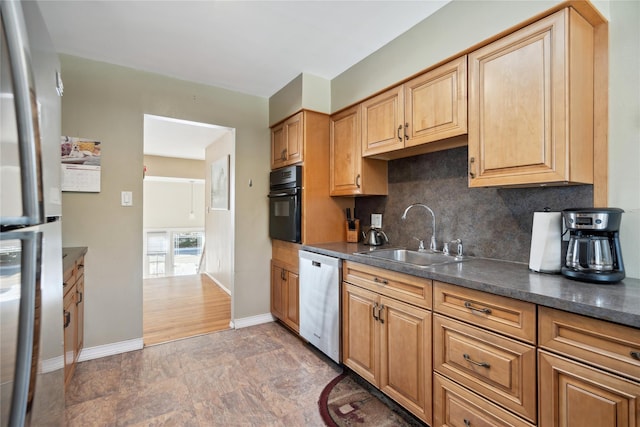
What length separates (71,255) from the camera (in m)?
2.05

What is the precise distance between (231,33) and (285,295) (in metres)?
2.26

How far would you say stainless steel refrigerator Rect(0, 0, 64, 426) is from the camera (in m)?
0.56

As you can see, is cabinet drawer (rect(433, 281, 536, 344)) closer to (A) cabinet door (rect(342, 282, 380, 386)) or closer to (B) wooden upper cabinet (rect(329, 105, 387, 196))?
(A) cabinet door (rect(342, 282, 380, 386))

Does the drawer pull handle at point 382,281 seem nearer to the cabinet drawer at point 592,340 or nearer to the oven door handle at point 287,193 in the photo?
the cabinet drawer at point 592,340

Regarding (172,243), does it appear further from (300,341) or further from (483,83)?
(483,83)

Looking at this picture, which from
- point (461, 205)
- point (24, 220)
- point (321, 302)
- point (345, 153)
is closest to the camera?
point (24, 220)

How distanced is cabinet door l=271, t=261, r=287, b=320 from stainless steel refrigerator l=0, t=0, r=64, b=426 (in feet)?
7.58

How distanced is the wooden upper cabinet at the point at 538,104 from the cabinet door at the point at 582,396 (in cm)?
80

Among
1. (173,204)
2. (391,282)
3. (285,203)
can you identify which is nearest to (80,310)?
(285,203)

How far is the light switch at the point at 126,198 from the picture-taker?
2609 mm

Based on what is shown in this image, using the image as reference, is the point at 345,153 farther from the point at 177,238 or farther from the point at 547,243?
the point at 177,238

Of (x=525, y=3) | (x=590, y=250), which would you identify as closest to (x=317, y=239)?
(x=590, y=250)

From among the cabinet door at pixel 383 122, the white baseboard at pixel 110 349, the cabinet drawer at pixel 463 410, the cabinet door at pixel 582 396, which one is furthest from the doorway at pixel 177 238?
the cabinet door at pixel 582 396

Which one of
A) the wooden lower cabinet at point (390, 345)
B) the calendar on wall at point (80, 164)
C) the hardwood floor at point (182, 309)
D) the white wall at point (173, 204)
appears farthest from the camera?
the white wall at point (173, 204)
